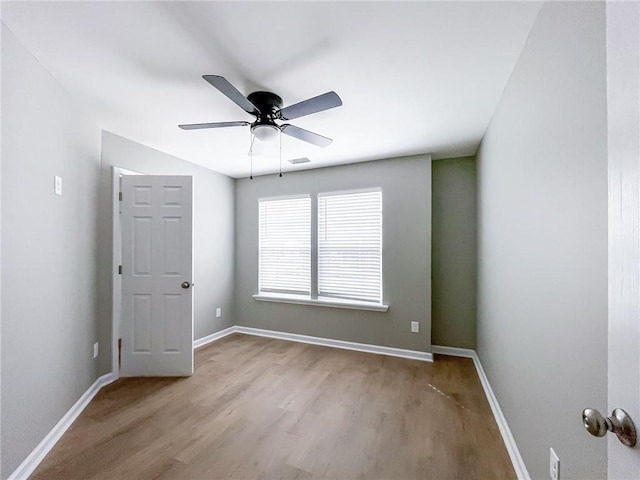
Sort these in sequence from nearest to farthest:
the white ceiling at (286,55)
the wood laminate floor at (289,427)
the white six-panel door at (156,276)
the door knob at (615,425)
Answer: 1. the door knob at (615,425)
2. the white ceiling at (286,55)
3. the wood laminate floor at (289,427)
4. the white six-panel door at (156,276)

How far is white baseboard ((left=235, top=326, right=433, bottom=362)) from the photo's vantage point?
3.39 m

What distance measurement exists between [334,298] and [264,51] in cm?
307

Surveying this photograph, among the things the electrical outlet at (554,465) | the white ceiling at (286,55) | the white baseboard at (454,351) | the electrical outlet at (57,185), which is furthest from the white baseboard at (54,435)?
the white baseboard at (454,351)

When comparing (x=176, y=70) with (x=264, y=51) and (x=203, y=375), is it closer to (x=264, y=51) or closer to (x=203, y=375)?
(x=264, y=51)

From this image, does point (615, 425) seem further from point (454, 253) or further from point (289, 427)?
point (454, 253)

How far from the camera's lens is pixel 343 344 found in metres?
3.74

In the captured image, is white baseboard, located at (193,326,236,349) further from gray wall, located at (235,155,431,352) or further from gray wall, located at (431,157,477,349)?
gray wall, located at (431,157,477,349)

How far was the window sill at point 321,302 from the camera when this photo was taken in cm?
358

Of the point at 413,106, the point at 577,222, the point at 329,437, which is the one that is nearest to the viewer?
the point at 577,222

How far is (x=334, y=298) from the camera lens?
3.91 meters

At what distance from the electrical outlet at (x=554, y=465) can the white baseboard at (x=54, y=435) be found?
9.15ft

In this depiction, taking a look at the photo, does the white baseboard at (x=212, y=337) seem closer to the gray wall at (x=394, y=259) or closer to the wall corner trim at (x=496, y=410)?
the gray wall at (x=394, y=259)

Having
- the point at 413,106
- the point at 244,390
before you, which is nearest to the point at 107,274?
the point at 244,390

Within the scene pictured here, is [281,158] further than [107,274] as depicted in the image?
Yes
